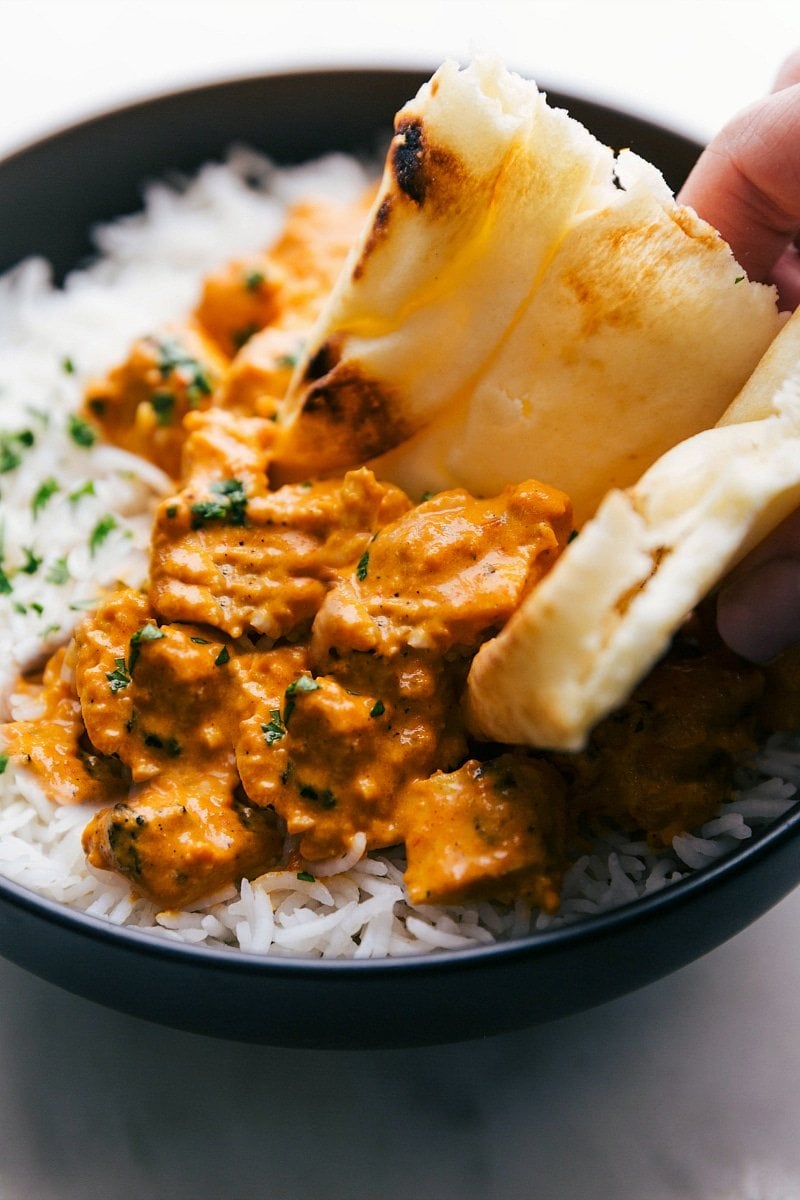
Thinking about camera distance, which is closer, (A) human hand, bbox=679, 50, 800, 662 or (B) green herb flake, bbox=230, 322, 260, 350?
(A) human hand, bbox=679, 50, 800, 662

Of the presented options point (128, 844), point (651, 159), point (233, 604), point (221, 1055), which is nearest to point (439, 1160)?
point (221, 1055)

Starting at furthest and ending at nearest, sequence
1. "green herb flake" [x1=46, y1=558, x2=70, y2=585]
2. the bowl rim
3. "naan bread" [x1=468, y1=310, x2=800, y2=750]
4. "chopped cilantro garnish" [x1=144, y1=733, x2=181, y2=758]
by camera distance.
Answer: "green herb flake" [x1=46, y1=558, x2=70, y2=585] → "chopped cilantro garnish" [x1=144, y1=733, x2=181, y2=758] → the bowl rim → "naan bread" [x1=468, y1=310, x2=800, y2=750]

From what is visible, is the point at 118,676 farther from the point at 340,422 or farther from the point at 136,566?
the point at 340,422

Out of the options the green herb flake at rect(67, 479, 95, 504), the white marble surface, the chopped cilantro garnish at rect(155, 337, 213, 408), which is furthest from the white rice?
the white marble surface

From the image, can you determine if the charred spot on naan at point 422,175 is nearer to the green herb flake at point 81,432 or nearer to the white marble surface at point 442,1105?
the white marble surface at point 442,1105

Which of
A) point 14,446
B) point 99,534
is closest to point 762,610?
point 99,534

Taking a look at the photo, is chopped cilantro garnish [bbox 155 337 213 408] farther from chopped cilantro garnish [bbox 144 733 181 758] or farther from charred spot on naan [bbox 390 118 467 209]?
chopped cilantro garnish [bbox 144 733 181 758]

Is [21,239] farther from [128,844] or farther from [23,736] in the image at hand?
[128,844]
